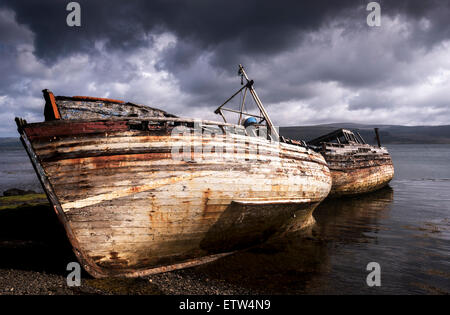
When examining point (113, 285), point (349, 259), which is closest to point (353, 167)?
point (349, 259)

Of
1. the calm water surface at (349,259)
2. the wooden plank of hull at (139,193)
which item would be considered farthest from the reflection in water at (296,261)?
the wooden plank of hull at (139,193)

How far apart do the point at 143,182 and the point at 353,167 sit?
574 inches

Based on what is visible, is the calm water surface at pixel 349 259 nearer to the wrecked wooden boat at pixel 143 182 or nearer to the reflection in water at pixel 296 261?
the reflection in water at pixel 296 261

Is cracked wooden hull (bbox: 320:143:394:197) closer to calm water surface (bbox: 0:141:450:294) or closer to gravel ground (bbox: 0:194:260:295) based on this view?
calm water surface (bbox: 0:141:450:294)

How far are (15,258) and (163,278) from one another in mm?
4194

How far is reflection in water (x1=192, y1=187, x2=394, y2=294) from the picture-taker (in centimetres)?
544

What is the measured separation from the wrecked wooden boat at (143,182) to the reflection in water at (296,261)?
72cm

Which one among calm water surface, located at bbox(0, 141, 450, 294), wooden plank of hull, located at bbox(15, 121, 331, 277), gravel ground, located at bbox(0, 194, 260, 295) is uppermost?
wooden plank of hull, located at bbox(15, 121, 331, 277)

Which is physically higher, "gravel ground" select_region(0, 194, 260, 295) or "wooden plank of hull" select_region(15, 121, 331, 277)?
"wooden plank of hull" select_region(15, 121, 331, 277)

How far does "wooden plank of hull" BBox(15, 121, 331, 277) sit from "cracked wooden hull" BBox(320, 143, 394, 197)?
33.9 ft

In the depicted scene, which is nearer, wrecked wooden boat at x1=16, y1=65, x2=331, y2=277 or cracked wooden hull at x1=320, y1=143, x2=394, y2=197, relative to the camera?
wrecked wooden boat at x1=16, y1=65, x2=331, y2=277

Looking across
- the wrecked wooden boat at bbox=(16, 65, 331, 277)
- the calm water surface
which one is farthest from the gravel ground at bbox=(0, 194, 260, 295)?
the calm water surface
